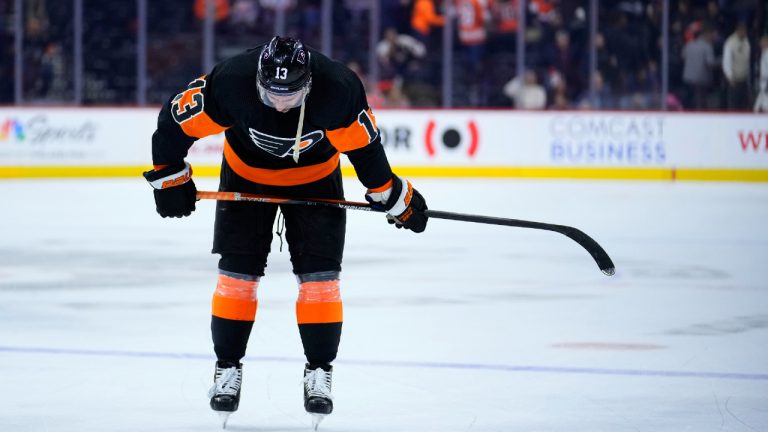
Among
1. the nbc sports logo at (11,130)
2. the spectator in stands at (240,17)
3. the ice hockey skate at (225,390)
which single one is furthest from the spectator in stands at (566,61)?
the ice hockey skate at (225,390)

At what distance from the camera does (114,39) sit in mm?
14578

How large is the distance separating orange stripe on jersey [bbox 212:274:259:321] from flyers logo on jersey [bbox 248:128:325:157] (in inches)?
14.8

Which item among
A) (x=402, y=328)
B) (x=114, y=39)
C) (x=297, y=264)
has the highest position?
(x=114, y=39)

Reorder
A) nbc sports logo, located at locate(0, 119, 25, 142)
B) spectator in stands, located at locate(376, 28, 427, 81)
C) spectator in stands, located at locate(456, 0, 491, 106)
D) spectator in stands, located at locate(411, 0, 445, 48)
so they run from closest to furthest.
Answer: nbc sports logo, located at locate(0, 119, 25, 142) < spectator in stands, located at locate(456, 0, 491, 106) < spectator in stands, located at locate(411, 0, 445, 48) < spectator in stands, located at locate(376, 28, 427, 81)

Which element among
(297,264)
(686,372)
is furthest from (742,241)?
(297,264)

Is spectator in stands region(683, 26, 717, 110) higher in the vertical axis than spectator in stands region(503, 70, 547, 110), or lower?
higher

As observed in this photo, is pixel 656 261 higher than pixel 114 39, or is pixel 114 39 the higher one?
pixel 114 39

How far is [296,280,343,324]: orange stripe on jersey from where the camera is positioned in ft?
12.4

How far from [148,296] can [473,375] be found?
2.22 meters

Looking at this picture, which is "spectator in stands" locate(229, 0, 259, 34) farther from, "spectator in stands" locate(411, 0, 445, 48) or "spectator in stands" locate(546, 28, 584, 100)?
"spectator in stands" locate(546, 28, 584, 100)

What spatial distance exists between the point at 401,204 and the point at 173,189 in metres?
0.63

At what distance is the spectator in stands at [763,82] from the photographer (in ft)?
46.5

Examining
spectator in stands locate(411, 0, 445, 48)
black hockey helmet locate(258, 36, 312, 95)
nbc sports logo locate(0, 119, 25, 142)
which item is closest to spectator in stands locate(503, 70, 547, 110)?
spectator in stands locate(411, 0, 445, 48)

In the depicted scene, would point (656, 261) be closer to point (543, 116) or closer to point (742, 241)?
point (742, 241)
